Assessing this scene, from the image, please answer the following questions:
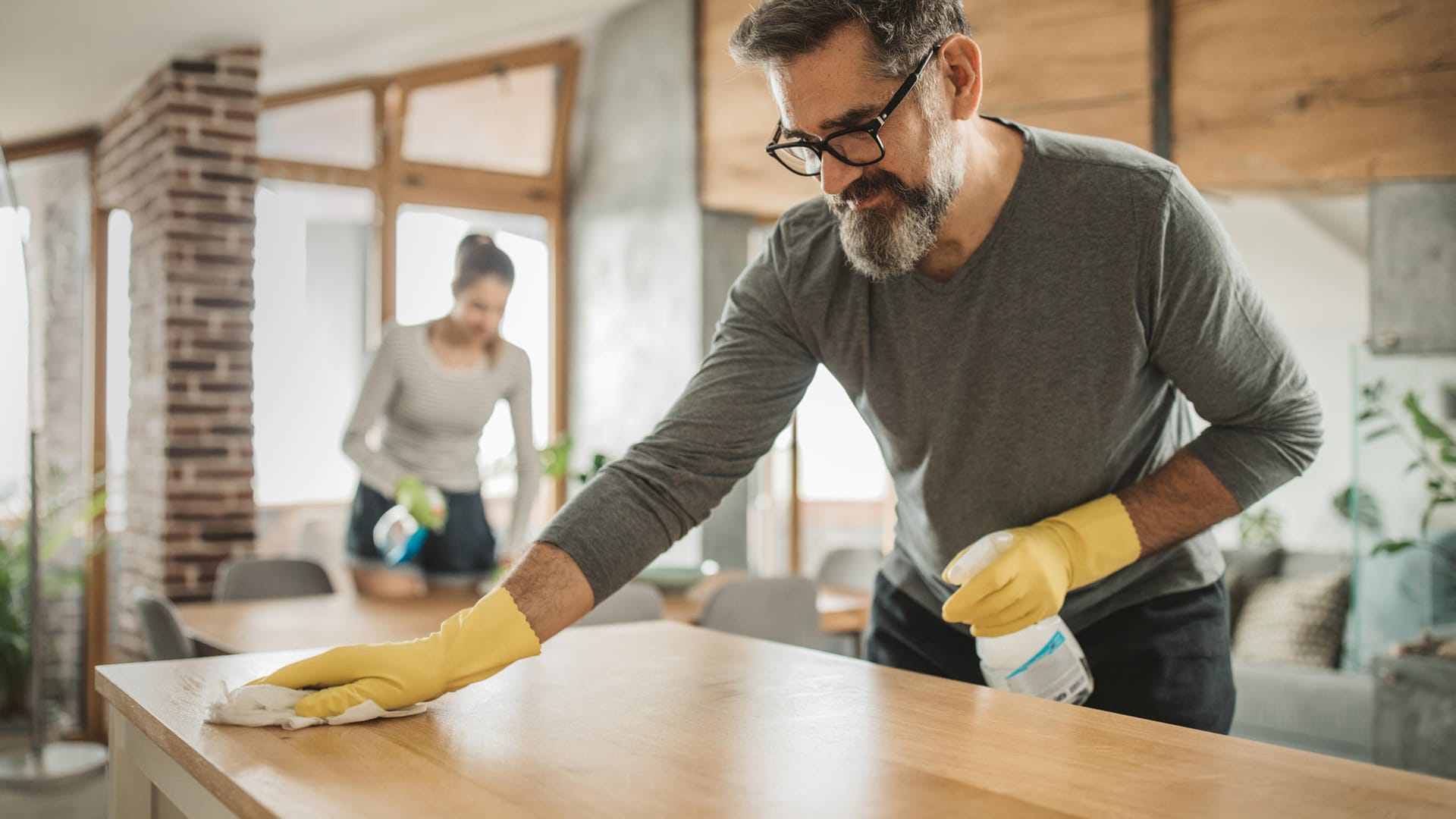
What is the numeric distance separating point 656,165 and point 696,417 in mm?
Result: 4046

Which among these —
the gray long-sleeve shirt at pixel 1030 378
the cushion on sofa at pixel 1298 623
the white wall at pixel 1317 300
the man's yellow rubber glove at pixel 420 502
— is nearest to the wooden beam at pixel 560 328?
the man's yellow rubber glove at pixel 420 502

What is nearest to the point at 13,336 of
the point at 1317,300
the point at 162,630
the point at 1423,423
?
the point at 162,630

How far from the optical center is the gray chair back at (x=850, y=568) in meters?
4.01

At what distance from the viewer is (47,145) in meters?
5.12

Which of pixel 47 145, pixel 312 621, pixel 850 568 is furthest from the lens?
pixel 47 145

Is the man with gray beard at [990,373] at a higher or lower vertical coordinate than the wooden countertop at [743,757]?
higher

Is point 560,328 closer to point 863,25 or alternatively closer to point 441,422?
point 441,422

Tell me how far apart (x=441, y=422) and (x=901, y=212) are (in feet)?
7.29

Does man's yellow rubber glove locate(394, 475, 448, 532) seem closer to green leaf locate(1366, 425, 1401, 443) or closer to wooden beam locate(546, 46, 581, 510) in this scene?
green leaf locate(1366, 425, 1401, 443)

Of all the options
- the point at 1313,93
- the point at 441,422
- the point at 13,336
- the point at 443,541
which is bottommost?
the point at 443,541

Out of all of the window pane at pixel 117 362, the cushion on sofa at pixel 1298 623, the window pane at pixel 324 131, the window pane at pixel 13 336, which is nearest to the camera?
the window pane at pixel 13 336

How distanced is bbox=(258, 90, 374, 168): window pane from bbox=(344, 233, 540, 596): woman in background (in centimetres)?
220

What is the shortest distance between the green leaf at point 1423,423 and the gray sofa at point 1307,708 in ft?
2.65

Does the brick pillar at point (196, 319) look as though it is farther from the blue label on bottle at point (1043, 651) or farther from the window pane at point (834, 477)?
the blue label on bottle at point (1043, 651)
